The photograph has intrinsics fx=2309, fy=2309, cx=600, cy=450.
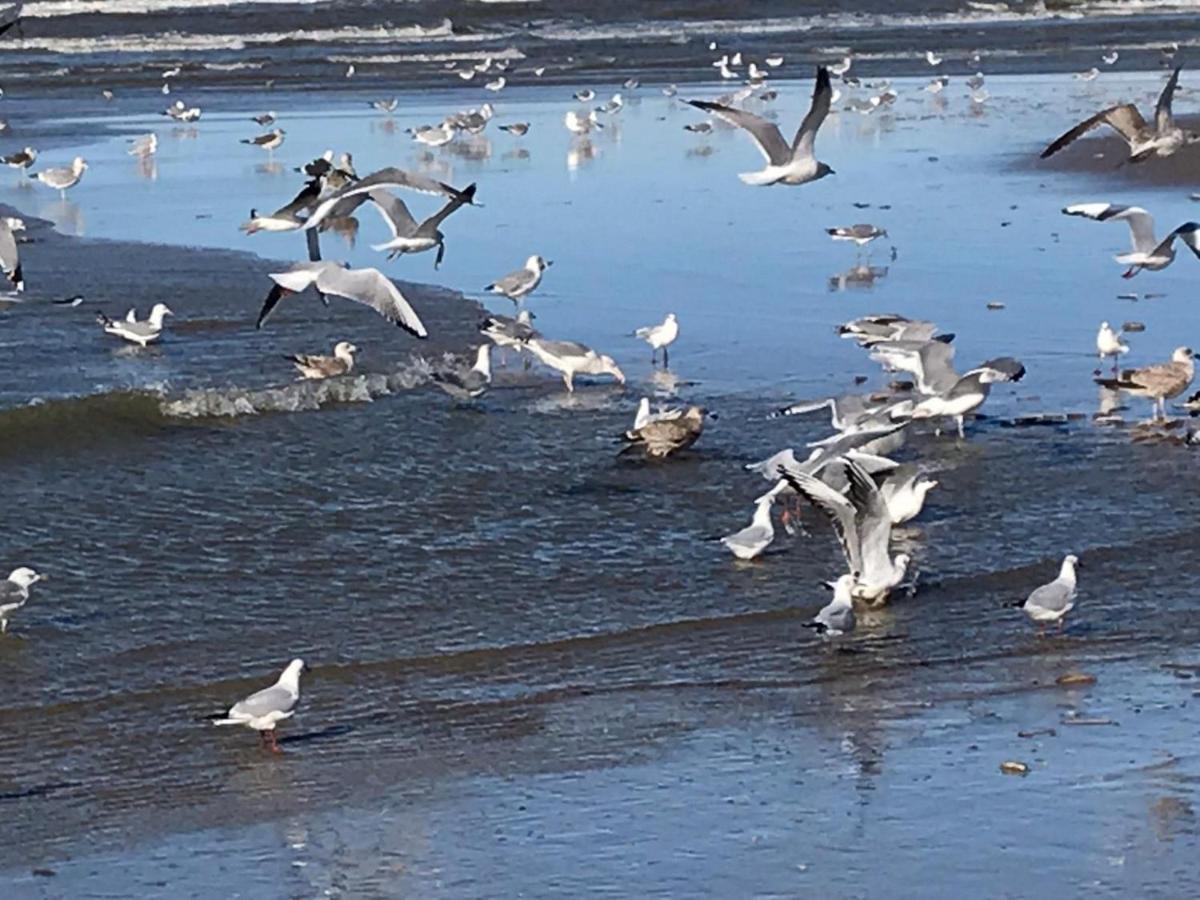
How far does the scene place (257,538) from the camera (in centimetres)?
916

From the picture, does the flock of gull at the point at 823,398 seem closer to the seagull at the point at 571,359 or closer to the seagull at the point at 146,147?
Result: the seagull at the point at 571,359

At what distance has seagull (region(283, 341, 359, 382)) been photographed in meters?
11.8

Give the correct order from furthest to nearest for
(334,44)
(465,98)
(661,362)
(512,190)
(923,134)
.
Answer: (334,44) → (465,98) → (923,134) → (512,190) → (661,362)

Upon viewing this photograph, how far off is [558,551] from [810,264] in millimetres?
6983

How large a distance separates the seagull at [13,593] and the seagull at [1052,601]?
3.38 m

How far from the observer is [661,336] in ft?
40.9

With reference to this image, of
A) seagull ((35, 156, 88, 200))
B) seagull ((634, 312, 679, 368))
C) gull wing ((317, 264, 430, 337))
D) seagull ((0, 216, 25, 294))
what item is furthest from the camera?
seagull ((35, 156, 88, 200))

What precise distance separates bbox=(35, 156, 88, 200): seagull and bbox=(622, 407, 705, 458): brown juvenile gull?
37.0 feet

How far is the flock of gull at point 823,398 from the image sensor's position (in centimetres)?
801

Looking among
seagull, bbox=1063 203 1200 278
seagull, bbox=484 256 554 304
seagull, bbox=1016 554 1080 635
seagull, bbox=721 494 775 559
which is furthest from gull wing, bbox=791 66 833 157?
seagull, bbox=1016 554 1080 635

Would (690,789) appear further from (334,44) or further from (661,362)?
(334,44)

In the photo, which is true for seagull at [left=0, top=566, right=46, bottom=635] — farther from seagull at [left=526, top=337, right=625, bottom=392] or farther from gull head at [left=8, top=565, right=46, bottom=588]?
seagull at [left=526, top=337, right=625, bottom=392]

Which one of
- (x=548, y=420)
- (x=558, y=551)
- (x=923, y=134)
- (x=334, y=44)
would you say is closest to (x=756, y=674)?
(x=558, y=551)

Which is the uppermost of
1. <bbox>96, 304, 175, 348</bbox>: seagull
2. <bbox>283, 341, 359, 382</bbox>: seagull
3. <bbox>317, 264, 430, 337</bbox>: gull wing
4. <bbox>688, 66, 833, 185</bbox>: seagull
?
<bbox>688, 66, 833, 185</bbox>: seagull
